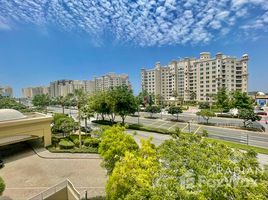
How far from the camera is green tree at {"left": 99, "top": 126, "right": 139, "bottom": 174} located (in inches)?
551

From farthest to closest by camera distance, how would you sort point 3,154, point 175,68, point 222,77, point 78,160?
A: point 175,68, point 222,77, point 3,154, point 78,160

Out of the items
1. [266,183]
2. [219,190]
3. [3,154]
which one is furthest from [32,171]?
[266,183]

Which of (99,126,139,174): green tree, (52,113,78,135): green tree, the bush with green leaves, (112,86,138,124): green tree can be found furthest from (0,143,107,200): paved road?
(112,86,138,124): green tree

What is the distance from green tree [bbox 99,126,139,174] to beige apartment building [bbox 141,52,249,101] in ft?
265

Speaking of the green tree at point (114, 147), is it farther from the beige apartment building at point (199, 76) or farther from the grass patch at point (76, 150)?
the beige apartment building at point (199, 76)

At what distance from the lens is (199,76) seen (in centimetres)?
9069

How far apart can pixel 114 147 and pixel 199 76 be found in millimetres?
86201

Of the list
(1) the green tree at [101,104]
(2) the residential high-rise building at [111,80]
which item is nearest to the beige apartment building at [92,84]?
(2) the residential high-rise building at [111,80]

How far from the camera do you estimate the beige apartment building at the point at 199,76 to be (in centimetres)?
8338

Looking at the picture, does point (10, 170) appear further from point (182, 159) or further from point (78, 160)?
point (182, 159)

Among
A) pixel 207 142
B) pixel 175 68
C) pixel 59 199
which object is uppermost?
pixel 175 68

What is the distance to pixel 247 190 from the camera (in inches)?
248

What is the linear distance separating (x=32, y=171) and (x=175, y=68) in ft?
322

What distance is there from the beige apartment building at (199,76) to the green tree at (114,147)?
80.7 meters
